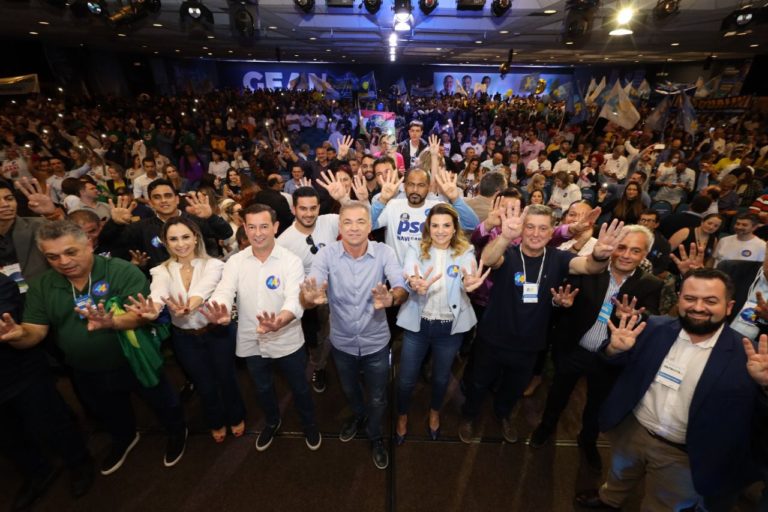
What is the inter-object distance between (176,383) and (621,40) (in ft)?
46.9

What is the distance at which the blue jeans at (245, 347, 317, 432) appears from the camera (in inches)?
99.9

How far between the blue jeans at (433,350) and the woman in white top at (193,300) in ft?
4.30

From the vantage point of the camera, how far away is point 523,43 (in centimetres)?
1210

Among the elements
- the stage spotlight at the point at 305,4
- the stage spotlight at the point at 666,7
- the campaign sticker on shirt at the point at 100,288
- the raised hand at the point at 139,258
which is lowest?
the raised hand at the point at 139,258

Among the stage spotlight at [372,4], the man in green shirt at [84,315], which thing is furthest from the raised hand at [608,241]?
the stage spotlight at [372,4]

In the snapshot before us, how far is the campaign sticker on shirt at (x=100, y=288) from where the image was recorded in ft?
7.33

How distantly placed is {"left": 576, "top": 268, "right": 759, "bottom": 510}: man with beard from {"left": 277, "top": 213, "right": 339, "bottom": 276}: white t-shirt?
7.37 ft

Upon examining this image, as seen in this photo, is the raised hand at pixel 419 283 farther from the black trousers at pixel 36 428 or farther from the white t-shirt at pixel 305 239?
the black trousers at pixel 36 428

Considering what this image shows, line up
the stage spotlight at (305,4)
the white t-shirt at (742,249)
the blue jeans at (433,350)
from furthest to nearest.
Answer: the stage spotlight at (305,4) < the white t-shirt at (742,249) < the blue jeans at (433,350)

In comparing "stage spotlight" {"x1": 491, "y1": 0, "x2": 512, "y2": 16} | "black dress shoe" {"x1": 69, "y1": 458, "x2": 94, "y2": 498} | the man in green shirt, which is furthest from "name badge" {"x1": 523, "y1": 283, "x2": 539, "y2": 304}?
"stage spotlight" {"x1": 491, "y1": 0, "x2": 512, "y2": 16}

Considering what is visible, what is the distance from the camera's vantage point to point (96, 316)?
2.11 meters

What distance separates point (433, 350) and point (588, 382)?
3.88 feet

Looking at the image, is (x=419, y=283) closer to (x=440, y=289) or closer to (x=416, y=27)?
(x=440, y=289)

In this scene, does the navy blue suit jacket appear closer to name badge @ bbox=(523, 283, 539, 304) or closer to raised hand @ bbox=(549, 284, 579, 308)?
raised hand @ bbox=(549, 284, 579, 308)
